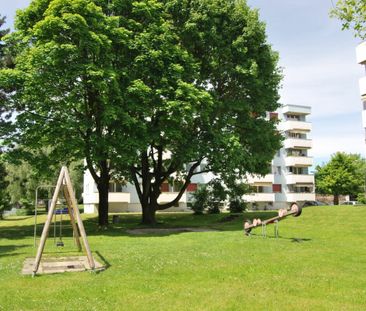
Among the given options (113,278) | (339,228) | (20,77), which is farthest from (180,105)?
(113,278)

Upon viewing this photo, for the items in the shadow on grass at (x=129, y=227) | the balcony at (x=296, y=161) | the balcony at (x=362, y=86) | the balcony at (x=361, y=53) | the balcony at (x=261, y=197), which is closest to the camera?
the shadow on grass at (x=129, y=227)

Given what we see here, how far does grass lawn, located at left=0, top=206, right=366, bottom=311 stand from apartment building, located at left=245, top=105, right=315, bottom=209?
50.7 metres

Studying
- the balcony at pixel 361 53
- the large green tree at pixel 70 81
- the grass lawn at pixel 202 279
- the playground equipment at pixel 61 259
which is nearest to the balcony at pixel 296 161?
the balcony at pixel 361 53

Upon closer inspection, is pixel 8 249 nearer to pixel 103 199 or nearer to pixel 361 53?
pixel 103 199

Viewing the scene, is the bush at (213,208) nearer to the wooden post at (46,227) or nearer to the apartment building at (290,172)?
the apartment building at (290,172)

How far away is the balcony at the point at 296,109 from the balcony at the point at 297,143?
5.29m

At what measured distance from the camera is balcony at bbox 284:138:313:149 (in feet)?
241

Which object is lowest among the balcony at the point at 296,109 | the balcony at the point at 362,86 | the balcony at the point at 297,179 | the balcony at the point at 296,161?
the balcony at the point at 297,179

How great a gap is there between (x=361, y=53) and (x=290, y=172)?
39.7 meters

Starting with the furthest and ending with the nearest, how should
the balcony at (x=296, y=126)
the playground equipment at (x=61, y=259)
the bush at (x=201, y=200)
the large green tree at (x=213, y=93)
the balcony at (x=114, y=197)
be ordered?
the balcony at (x=296, y=126) → the balcony at (x=114, y=197) → the bush at (x=201, y=200) → the large green tree at (x=213, y=93) → the playground equipment at (x=61, y=259)

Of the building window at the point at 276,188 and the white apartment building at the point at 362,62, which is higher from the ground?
the white apartment building at the point at 362,62

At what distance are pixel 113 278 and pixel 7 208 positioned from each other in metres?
45.5

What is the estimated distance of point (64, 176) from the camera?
13.4 meters

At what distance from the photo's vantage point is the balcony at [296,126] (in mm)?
74812
